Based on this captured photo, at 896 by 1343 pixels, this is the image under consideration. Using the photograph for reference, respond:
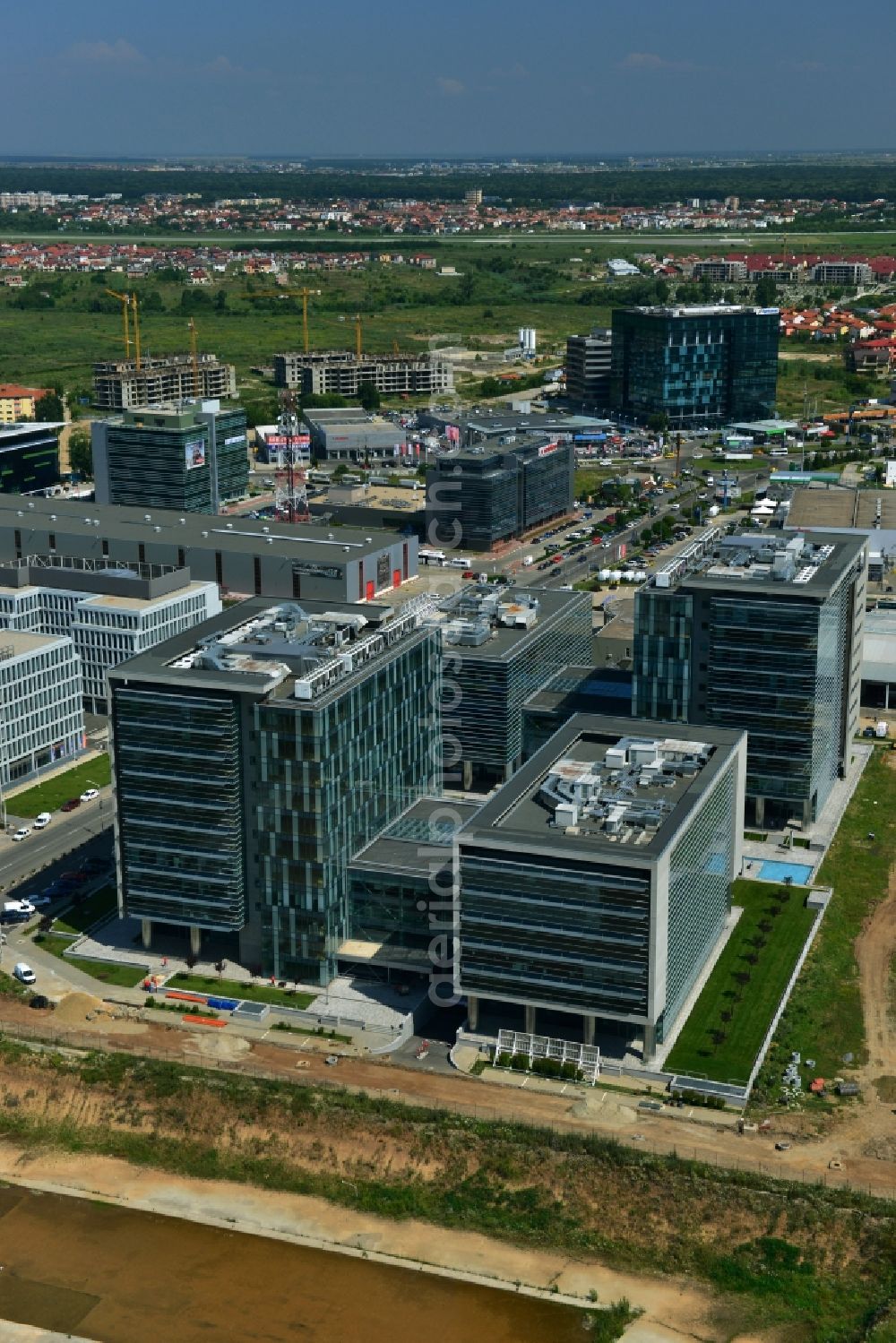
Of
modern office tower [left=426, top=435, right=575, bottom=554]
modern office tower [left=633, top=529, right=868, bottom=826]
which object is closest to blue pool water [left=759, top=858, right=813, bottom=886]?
modern office tower [left=633, top=529, right=868, bottom=826]

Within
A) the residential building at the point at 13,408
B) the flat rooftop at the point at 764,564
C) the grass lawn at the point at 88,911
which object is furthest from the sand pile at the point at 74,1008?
the residential building at the point at 13,408

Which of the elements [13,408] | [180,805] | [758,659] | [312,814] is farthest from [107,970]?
[13,408]

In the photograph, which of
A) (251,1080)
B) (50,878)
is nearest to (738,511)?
(50,878)

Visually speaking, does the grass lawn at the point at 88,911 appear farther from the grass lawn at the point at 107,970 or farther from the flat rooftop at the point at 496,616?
the flat rooftop at the point at 496,616

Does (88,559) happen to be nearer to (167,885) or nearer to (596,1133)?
(167,885)

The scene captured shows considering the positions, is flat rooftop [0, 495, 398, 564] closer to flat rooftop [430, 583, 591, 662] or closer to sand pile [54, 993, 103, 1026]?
flat rooftop [430, 583, 591, 662]
